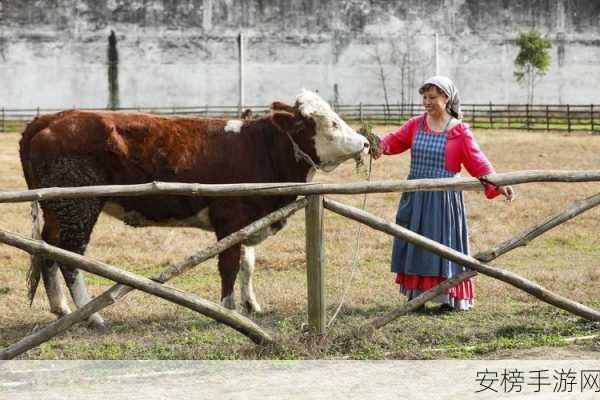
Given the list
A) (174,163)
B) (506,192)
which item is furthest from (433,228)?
(174,163)

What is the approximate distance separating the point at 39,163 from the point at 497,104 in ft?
104

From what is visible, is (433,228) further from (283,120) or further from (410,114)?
(410,114)

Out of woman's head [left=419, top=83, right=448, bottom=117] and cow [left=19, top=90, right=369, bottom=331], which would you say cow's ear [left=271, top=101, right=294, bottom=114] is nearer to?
cow [left=19, top=90, right=369, bottom=331]

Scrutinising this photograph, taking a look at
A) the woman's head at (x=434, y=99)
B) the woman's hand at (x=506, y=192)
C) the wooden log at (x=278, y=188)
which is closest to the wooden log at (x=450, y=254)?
the wooden log at (x=278, y=188)

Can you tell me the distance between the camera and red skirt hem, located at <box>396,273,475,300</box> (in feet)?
23.8

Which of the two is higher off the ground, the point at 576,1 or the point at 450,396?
the point at 576,1

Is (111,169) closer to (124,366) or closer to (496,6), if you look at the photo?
(124,366)

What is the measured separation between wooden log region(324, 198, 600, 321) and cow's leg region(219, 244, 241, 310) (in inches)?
57.8

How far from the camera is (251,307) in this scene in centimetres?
768

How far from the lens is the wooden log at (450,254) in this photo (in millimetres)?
6105

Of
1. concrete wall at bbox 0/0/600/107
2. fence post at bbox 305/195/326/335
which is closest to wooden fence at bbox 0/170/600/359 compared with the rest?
fence post at bbox 305/195/326/335

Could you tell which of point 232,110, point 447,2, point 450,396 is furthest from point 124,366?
point 447,2

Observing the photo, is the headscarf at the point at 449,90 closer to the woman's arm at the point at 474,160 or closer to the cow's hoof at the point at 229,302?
the woman's arm at the point at 474,160

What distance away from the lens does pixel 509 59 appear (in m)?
38.6
